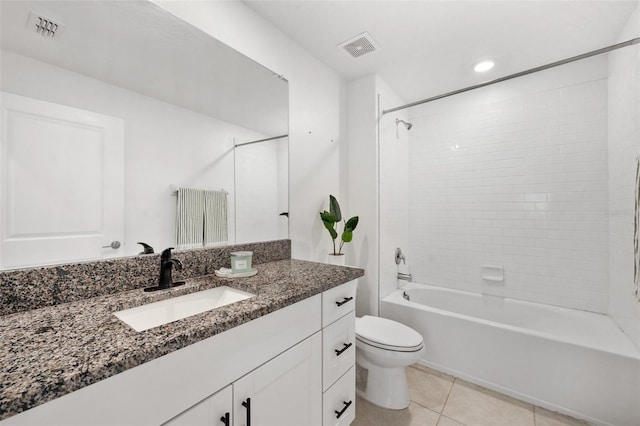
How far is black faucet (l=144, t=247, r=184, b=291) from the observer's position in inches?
42.5

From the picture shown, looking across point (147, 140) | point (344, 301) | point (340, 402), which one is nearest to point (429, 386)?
point (340, 402)

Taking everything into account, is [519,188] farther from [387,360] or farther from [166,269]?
[166,269]

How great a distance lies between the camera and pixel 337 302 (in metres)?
1.25

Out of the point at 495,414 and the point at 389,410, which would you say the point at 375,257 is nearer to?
the point at 389,410

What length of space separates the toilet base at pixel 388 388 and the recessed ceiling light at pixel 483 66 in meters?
2.44

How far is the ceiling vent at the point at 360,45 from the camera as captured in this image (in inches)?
73.0

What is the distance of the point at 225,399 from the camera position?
2.46 ft

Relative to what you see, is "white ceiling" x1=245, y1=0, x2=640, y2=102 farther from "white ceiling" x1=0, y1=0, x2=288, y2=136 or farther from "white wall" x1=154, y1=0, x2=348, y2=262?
"white ceiling" x1=0, y1=0, x2=288, y2=136

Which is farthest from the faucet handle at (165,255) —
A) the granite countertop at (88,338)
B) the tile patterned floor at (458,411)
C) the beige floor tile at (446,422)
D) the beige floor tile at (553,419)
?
the beige floor tile at (553,419)

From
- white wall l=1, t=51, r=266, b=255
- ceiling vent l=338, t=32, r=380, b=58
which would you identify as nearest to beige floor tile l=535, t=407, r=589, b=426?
white wall l=1, t=51, r=266, b=255

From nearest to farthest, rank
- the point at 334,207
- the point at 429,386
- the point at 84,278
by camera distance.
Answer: the point at 84,278
the point at 429,386
the point at 334,207

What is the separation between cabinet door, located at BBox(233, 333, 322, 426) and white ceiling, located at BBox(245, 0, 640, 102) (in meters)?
1.87

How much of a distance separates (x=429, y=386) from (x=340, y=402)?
38.4 inches

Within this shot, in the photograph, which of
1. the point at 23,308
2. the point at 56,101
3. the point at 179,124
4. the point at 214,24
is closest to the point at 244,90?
the point at 214,24
